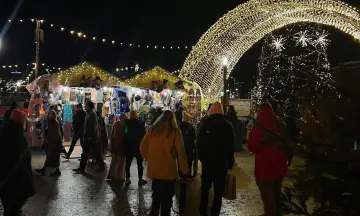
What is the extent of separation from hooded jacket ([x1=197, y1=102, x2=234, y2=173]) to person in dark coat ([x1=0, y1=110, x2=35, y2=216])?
2.50 meters

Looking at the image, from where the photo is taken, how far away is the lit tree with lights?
24145mm

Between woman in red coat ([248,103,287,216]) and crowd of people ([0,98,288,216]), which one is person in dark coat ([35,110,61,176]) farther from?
woman in red coat ([248,103,287,216])

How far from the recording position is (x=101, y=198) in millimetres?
7477

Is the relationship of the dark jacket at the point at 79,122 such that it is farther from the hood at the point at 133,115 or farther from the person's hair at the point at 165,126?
the person's hair at the point at 165,126

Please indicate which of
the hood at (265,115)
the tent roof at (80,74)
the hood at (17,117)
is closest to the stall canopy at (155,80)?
the tent roof at (80,74)

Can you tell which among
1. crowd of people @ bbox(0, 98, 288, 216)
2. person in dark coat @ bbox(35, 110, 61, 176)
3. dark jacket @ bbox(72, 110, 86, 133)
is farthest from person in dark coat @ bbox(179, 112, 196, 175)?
dark jacket @ bbox(72, 110, 86, 133)

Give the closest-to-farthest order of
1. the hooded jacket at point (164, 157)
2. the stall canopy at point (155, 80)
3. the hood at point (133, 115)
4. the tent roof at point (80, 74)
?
the hooded jacket at point (164, 157), the hood at point (133, 115), the tent roof at point (80, 74), the stall canopy at point (155, 80)

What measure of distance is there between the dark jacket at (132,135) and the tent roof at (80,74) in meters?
6.05

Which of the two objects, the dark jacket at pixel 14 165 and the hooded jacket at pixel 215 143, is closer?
the dark jacket at pixel 14 165

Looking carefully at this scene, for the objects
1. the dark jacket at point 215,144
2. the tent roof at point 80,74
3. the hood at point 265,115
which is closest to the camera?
the hood at point 265,115

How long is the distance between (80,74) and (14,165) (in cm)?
972

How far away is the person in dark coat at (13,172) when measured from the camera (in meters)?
4.97

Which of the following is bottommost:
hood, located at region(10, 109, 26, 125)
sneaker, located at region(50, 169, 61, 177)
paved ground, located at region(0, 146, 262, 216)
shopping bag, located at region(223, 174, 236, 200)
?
paved ground, located at region(0, 146, 262, 216)

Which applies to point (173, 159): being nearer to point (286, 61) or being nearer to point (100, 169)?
point (100, 169)
